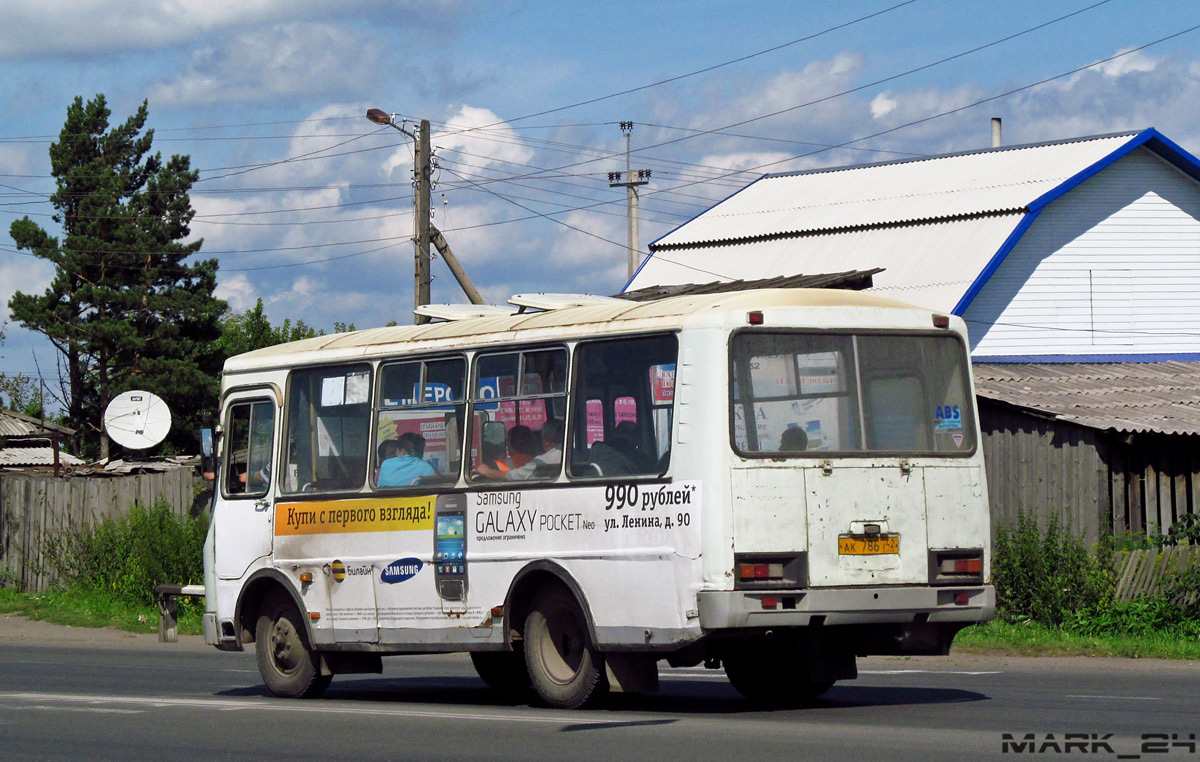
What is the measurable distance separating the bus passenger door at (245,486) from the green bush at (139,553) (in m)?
10.7

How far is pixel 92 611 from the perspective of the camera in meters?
25.9

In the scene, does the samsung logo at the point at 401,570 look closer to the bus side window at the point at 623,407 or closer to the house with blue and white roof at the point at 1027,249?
the bus side window at the point at 623,407

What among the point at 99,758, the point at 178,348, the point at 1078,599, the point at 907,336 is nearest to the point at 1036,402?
the point at 1078,599

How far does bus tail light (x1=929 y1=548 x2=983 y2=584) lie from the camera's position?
36.3 ft

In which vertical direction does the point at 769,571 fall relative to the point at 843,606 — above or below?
above

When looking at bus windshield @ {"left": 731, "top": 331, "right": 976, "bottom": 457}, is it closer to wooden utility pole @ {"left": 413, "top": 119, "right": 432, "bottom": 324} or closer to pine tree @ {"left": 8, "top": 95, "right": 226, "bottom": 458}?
wooden utility pole @ {"left": 413, "top": 119, "right": 432, "bottom": 324}

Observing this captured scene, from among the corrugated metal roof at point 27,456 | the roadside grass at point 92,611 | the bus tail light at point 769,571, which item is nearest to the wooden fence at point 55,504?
the roadside grass at point 92,611

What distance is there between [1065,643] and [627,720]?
340 inches

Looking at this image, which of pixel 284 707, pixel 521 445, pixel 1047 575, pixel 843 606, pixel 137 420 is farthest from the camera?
pixel 137 420

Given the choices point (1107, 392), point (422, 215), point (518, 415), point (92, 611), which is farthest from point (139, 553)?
point (518, 415)

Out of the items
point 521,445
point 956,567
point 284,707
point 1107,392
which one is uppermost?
point 1107,392

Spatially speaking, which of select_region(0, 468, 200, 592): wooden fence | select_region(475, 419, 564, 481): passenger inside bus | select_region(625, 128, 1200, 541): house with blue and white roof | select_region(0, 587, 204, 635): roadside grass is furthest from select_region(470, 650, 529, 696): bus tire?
select_region(0, 468, 200, 592): wooden fence

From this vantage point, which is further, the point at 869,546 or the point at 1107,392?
the point at 1107,392

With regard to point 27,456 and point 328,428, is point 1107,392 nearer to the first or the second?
point 328,428
